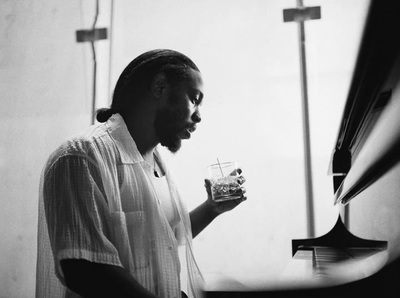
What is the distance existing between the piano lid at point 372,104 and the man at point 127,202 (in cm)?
32

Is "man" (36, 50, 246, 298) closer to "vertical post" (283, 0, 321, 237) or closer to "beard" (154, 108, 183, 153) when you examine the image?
"beard" (154, 108, 183, 153)

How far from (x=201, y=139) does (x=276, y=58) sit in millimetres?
603

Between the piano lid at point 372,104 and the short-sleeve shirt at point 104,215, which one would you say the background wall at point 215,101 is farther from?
the short-sleeve shirt at point 104,215

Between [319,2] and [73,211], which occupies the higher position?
[319,2]

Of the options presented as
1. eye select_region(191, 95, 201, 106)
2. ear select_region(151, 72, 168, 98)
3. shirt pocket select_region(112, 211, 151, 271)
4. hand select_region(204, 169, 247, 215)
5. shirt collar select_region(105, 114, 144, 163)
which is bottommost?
shirt pocket select_region(112, 211, 151, 271)

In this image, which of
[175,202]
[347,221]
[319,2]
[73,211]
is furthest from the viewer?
[319,2]

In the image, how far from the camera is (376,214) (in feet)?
6.03

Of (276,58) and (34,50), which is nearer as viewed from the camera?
(276,58)

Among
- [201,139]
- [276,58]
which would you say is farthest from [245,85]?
[201,139]

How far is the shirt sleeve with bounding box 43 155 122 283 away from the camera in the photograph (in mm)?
862

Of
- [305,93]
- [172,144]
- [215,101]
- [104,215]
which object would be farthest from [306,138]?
[104,215]

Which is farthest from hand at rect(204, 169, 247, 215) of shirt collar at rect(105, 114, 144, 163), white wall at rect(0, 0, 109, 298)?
white wall at rect(0, 0, 109, 298)

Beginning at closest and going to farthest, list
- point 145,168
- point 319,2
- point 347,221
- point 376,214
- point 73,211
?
point 73,211 < point 145,168 < point 376,214 < point 347,221 < point 319,2

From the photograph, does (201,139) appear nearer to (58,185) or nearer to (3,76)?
(3,76)
